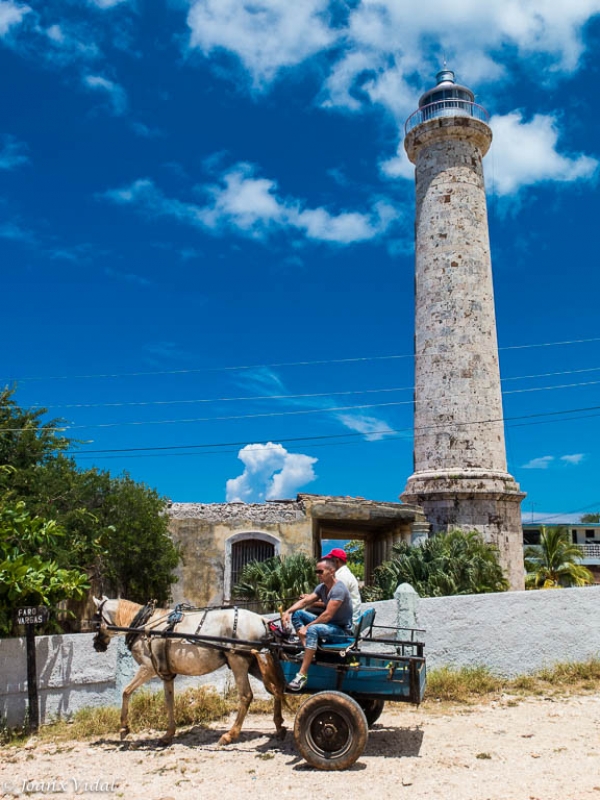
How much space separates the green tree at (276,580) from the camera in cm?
1599

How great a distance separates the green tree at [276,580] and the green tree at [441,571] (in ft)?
5.06

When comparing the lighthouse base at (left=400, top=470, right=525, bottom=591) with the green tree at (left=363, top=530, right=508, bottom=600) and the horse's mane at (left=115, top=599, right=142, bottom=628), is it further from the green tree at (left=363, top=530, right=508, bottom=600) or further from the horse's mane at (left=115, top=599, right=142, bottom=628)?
the horse's mane at (left=115, top=599, right=142, bottom=628)

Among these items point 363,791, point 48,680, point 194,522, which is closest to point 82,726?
point 48,680

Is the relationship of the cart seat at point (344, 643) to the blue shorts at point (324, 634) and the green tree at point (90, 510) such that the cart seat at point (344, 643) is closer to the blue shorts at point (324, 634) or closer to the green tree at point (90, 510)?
the blue shorts at point (324, 634)

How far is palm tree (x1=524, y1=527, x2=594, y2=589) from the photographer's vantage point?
95.0ft

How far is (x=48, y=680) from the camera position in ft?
32.7

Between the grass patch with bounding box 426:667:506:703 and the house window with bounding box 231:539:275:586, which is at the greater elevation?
the house window with bounding box 231:539:275:586

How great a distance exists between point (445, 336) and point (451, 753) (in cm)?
1408

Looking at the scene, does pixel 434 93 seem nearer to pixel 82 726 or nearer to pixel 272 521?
pixel 272 521

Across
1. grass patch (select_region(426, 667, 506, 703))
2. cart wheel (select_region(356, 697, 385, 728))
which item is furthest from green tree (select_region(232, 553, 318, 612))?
cart wheel (select_region(356, 697, 385, 728))

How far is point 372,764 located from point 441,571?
7796 mm

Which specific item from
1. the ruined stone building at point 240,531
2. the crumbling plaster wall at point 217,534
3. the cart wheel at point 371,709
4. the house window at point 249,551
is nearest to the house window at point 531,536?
the ruined stone building at point 240,531

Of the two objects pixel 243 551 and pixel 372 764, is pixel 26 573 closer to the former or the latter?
pixel 372 764

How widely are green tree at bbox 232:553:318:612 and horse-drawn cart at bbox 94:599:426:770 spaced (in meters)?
6.97
